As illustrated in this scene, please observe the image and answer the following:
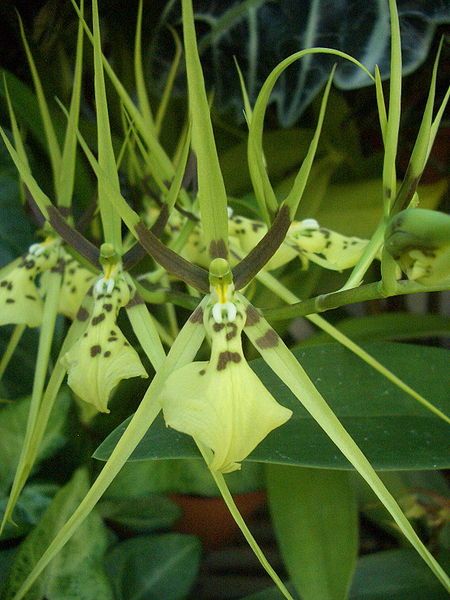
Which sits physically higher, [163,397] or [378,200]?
[378,200]

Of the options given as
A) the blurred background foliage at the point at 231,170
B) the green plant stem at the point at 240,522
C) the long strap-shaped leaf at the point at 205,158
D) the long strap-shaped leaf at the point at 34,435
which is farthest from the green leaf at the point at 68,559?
the long strap-shaped leaf at the point at 205,158

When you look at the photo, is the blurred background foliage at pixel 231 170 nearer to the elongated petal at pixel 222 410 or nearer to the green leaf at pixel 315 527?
the green leaf at pixel 315 527

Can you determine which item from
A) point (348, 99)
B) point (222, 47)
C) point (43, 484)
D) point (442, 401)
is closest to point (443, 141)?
point (348, 99)

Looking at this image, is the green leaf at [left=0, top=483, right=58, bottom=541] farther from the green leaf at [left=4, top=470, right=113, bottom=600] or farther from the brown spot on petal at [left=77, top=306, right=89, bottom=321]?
the brown spot on petal at [left=77, top=306, right=89, bottom=321]

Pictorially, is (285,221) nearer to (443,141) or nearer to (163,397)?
(163,397)

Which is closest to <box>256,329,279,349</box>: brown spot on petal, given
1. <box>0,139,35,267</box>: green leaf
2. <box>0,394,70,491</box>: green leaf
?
<box>0,394,70,491</box>: green leaf

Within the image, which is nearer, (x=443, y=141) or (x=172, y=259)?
(x=172, y=259)
